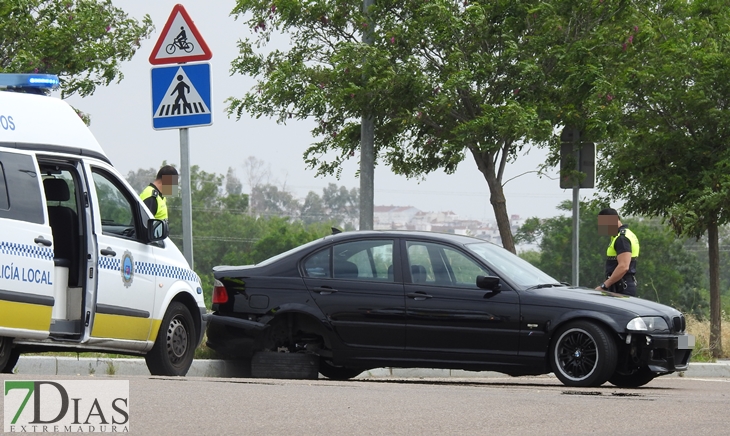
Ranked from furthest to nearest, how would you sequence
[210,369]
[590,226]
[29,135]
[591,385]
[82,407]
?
[590,226], [210,369], [591,385], [29,135], [82,407]

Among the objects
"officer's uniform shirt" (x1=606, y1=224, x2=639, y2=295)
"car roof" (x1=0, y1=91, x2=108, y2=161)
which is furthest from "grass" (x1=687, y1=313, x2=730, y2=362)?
"car roof" (x1=0, y1=91, x2=108, y2=161)

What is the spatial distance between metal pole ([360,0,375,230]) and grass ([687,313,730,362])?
5.29m

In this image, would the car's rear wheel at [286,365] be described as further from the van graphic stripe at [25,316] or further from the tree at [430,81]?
the tree at [430,81]

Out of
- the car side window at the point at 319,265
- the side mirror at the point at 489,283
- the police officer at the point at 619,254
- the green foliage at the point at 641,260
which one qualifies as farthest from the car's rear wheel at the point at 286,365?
the green foliage at the point at 641,260

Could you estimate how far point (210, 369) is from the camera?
39.6ft

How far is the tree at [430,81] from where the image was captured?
19.3 meters

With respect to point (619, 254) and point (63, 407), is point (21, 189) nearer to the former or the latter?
point (63, 407)

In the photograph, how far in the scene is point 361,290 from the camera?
36.8ft

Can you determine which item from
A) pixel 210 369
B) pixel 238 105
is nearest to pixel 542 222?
pixel 238 105

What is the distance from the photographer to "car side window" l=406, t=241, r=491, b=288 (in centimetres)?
1112

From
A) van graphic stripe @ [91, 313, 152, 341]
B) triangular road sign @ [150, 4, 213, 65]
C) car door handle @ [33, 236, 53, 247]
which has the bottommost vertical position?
van graphic stripe @ [91, 313, 152, 341]

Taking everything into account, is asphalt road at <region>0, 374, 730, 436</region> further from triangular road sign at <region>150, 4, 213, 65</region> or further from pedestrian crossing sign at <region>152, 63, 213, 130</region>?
triangular road sign at <region>150, 4, 213, 65</region>

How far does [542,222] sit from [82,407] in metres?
85.0

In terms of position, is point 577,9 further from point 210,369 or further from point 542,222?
point 542,222
